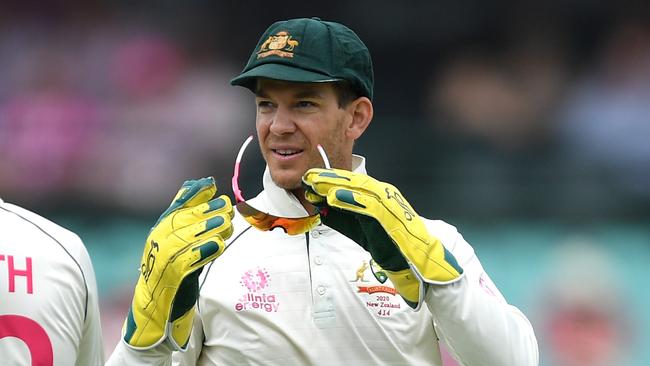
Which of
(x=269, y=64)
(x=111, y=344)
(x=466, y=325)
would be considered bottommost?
(x=111, y=344)

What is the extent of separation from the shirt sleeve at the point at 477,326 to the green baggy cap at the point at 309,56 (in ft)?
2.21

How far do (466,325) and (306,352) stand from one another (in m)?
0.48

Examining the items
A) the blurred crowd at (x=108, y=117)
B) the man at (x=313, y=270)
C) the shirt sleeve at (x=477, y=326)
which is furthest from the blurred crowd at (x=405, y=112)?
the shirt sleeve at (x=477, y=326)

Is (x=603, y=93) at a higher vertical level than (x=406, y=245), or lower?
lower

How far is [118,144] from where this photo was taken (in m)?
8.39

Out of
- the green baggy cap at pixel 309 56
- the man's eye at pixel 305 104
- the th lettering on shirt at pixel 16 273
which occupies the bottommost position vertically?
the th lettering on shirt at pixel 16 273

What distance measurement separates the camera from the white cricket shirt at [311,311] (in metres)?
3.63

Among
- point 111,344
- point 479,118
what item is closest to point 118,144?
point 111,344

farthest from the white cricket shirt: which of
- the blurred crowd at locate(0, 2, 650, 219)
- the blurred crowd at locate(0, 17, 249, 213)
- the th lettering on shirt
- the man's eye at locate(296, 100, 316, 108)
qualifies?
the blurred crowd at locate(0, 17, 249, 213)

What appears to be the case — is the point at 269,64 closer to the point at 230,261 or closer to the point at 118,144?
the point at 230,261

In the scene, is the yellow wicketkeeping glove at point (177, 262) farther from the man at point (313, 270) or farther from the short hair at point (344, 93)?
the short hair at point (344, 93)

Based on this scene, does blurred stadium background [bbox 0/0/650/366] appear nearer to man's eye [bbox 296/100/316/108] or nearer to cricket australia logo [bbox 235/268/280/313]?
cricket australia logo [bbox 235/268/280/313]

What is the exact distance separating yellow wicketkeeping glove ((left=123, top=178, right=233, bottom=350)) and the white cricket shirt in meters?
0.24

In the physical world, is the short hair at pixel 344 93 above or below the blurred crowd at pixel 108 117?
above
